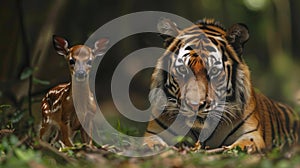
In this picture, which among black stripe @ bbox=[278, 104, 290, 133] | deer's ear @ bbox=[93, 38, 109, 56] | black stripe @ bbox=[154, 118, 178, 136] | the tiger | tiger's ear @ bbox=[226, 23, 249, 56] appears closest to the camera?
deer's ear @ bbox=[93, 38, 109, 56]

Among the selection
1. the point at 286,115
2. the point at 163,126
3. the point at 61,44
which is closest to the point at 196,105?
the point at 163,126

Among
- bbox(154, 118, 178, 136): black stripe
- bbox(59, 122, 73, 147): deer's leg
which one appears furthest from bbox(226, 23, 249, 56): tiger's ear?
bbox(59, 122, 73, 147): deer's leg

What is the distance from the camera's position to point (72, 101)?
5.57 m

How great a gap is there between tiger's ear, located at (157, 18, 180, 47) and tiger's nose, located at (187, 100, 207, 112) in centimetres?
77

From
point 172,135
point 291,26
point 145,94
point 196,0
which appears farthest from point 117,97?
point 172,135

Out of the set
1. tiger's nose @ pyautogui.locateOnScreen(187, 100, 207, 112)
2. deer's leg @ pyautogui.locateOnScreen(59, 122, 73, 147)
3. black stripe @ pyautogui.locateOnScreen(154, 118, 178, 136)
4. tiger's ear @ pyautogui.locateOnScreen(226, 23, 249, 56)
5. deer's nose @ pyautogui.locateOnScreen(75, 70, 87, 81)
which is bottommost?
black stripe @ pyautogui.locateOnScreen(154, 118, 178, 136)

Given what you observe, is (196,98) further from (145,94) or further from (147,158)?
(145,94)

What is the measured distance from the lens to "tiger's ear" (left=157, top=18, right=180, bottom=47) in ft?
20.4

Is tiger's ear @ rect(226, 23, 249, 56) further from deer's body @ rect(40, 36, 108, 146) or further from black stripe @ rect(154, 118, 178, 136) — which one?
deer's body @ rect(40, 36, 108, 146)

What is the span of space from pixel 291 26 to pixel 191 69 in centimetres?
810

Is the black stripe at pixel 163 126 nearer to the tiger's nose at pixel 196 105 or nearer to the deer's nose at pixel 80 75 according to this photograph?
the tiger's nose at pixel 196 105

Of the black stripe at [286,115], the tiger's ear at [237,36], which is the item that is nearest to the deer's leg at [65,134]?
the tiger's ear at [237,36]

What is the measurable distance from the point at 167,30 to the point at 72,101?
1121 mm

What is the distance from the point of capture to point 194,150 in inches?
224
